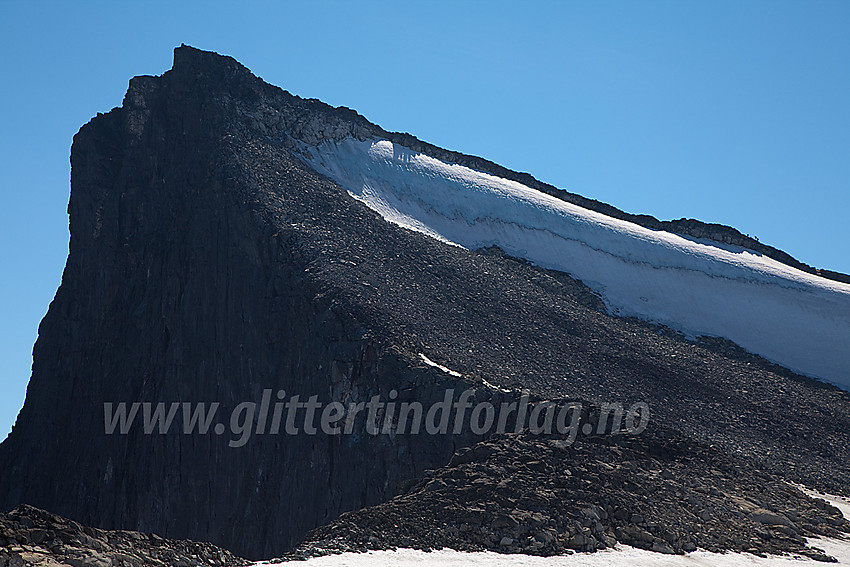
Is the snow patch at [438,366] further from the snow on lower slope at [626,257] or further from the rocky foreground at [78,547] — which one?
the snow on lower slope at [626,257]

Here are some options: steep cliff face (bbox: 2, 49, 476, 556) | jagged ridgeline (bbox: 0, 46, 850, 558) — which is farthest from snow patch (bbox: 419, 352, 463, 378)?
steep cliff face (bbox: 2, 49, 476, 556)

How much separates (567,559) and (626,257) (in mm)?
28318

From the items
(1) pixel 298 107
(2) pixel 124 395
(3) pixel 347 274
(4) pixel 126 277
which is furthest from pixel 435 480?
(1) pixel 298 107

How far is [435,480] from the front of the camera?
19031 millimetres

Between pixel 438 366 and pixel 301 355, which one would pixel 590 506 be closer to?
pixel 438 366

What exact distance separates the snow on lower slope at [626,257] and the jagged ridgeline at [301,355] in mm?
425

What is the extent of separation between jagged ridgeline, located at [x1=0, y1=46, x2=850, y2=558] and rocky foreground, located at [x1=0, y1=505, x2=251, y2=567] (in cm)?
411

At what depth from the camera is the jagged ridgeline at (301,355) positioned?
23828 millimetres

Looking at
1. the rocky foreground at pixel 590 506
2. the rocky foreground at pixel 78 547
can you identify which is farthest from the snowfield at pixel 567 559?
the rocky foreground at pixel 78 547

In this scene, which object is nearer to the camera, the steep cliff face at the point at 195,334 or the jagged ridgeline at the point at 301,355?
the jagged ridgeline at the point at 301,355

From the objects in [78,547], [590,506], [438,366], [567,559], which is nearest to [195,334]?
[438,366]

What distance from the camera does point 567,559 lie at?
1612cm

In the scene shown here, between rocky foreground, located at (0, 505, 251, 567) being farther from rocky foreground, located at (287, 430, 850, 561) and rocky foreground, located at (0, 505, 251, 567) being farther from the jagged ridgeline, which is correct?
the jagged ridgeline

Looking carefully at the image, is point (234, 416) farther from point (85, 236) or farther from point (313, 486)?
point (85, 236)
